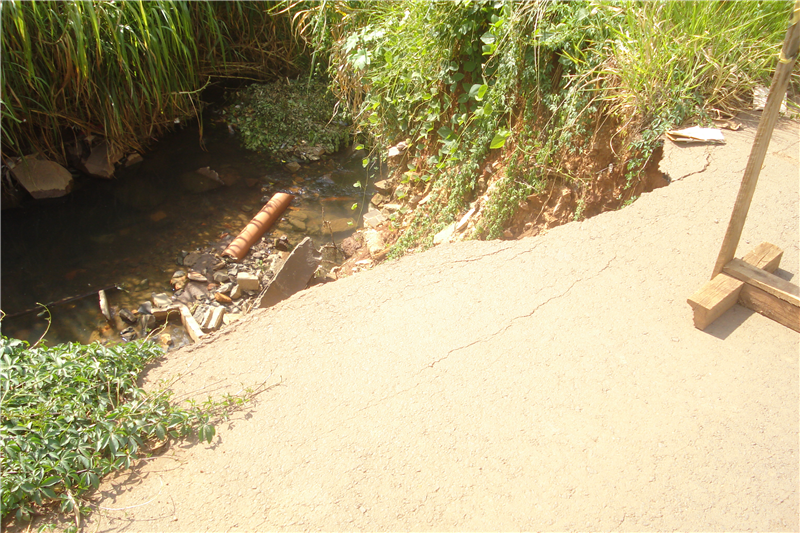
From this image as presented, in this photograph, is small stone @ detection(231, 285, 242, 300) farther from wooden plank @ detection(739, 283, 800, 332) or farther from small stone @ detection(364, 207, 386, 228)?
wooden plank @ detection(739, 283, 800, 332)

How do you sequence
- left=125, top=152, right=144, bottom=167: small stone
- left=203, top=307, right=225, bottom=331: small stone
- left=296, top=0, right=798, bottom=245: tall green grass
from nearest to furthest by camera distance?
left=296, top=0, right=798, bottom=245: tall green grass, left=203, top=307, right=225, bottom=331: small stone, left=125, top=152, right=144, bottom=167: small stone

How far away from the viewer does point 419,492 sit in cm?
180

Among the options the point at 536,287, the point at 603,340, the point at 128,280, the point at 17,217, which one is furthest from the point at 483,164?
the point at 17,217

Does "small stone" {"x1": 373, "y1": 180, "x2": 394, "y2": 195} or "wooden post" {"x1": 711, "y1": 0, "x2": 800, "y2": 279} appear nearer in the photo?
"wooden post" {"x1": 711, "y1": 0, "x2": 800, "y2": 279}

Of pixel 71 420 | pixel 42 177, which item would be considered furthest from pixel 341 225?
pixel 71 420

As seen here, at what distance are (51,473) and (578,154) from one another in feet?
10.4

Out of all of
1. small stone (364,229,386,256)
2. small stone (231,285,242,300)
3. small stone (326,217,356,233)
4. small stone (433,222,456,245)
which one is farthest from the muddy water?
small stone (433,222,456,245)

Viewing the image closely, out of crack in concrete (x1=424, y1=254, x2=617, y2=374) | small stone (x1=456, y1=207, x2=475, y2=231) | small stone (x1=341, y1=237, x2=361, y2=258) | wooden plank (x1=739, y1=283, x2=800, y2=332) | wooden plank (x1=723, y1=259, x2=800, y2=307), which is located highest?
wooden plank (x1=723, y1=259, x2=800, y2=307)

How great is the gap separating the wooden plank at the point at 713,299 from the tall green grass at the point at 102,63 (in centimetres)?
454

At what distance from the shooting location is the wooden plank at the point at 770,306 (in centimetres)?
219

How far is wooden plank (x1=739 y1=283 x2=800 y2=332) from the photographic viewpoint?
2191 mm

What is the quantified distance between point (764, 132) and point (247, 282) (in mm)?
3529

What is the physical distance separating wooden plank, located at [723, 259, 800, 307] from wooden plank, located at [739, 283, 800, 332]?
0.07 feet

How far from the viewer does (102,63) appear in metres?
4.62
